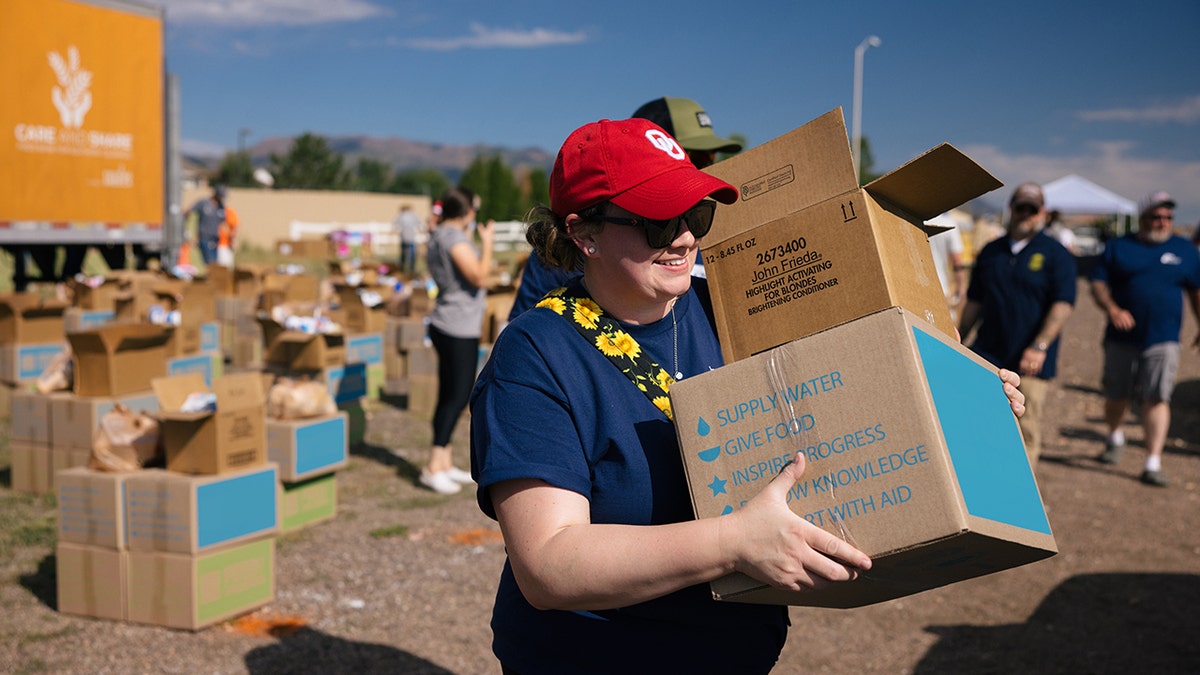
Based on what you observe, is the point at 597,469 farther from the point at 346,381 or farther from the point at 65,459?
the point at 346,381

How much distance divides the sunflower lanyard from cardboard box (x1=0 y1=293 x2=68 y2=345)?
23.3 feet

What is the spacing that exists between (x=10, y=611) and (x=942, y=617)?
4.01 metres

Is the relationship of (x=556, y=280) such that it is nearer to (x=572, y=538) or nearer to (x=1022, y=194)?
(x=572, y=538)

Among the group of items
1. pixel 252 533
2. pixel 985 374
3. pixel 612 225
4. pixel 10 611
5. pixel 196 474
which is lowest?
pixel 10 611

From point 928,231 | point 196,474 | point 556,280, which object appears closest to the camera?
point 928,231

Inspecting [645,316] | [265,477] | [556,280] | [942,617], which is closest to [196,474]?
[265,477]

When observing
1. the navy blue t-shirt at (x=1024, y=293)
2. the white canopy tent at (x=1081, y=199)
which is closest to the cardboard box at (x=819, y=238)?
the navy blue t-shirt at (x=1024, y=293)

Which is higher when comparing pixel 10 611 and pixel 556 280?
pixel 556 280

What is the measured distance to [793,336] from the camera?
172 cm

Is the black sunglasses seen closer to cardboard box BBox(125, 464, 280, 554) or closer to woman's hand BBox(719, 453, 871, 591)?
woman's hand BBox(719, 453, 871, 591)

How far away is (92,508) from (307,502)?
55.7 inches

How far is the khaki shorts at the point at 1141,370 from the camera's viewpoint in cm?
647

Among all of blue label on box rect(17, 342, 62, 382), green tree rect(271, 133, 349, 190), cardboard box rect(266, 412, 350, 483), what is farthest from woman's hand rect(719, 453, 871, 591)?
green tree rect(271, 133, 349, 190)

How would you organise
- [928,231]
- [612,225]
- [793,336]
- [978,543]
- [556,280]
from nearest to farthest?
1. [978,543]
2. [612,225]
3. [793,336]
4. [928,231]
5. [556,280]
